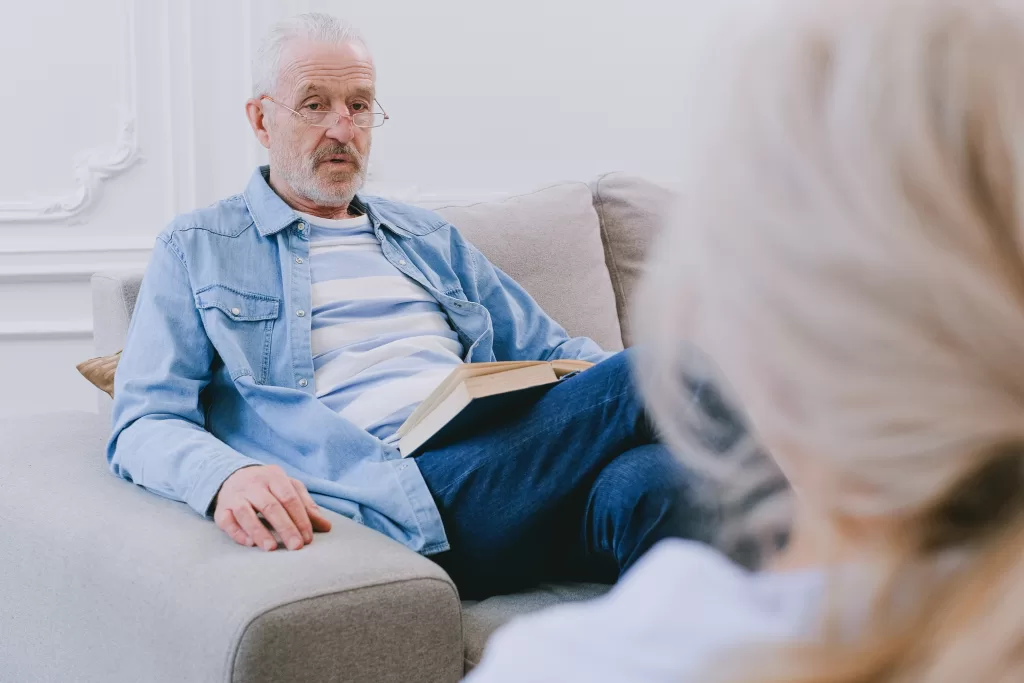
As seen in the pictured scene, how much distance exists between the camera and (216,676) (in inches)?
43.5

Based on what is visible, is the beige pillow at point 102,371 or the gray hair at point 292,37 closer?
the beige pillow at point 102,371

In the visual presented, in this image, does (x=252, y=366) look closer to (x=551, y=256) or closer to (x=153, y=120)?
(x=551, y=256)

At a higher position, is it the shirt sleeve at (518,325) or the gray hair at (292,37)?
the gray hair at (292,37)

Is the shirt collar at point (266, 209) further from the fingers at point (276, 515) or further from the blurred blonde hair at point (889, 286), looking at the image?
the blurred blonde hair at point (889, 286)

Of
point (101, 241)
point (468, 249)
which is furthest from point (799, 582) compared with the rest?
point (101, 241)

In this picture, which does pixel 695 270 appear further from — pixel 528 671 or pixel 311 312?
pixel 311 312

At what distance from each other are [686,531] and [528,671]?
962 millimetres

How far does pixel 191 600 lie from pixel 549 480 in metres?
0.47

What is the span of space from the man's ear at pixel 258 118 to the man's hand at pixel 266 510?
88cm

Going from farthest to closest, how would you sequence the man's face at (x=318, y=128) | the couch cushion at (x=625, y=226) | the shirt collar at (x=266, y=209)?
the couch cushion at (x=625, y=226) → the man's face at (x=318, y=128) → the shirt collar at (x=266, y=209)

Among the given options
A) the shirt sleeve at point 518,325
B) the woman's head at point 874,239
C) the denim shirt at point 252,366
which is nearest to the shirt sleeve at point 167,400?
the denim shirt at point 252,366

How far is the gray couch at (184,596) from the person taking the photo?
1132mm

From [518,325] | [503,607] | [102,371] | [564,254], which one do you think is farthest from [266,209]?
[503,607]

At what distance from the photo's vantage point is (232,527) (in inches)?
51.8
